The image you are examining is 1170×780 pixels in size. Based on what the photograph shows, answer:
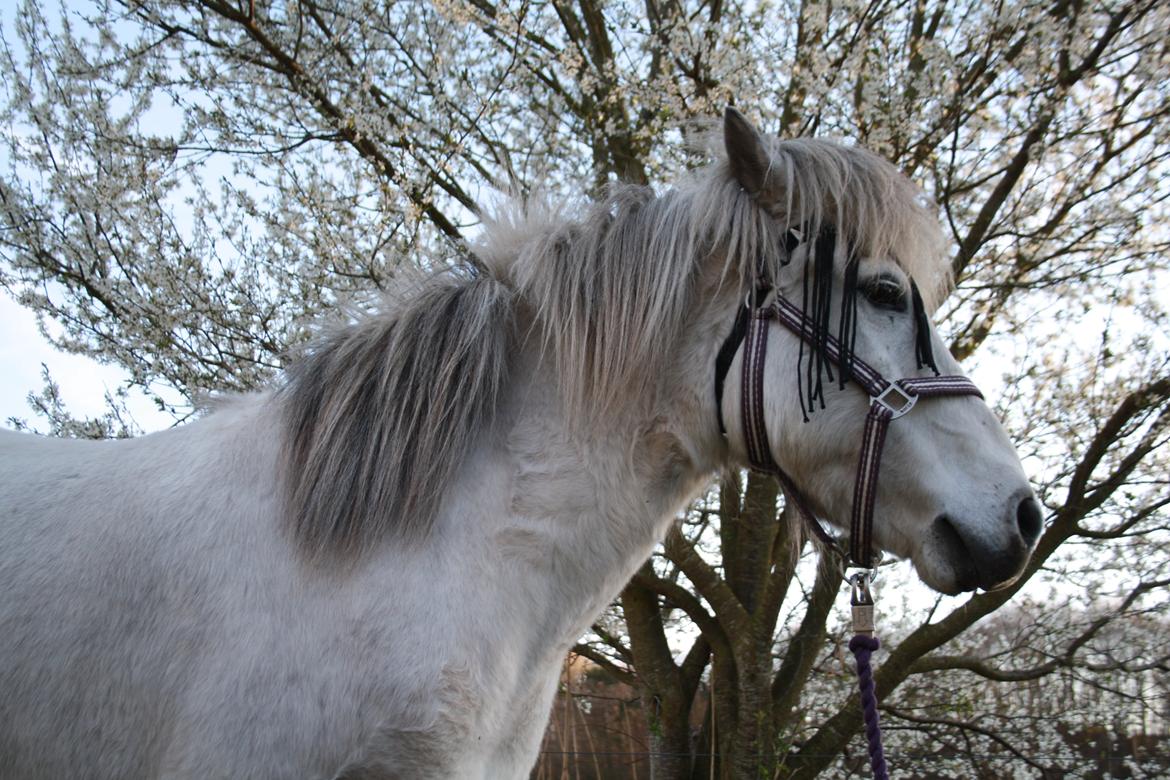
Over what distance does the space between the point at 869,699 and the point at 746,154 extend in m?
1.28

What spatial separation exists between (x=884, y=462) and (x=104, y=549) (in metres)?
1.68

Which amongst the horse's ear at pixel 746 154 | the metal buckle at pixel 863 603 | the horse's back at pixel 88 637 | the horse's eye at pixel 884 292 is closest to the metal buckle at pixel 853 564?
the metal buckle at pixel 863 603

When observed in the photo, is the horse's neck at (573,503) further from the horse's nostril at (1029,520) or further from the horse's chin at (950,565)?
the horse's nostril at (1029,520)

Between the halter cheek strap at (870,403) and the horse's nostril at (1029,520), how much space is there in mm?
271

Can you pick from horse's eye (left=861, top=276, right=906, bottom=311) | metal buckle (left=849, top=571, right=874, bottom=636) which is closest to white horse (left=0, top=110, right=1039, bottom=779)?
horse's eye (left=861, top=276, right=906, bottom=311)

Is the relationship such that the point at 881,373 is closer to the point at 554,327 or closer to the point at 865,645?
the point at 865,645

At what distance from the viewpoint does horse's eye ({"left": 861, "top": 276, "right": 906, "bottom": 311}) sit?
1.97 metres

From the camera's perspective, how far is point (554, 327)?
2.06 metres

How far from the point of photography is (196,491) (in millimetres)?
1955

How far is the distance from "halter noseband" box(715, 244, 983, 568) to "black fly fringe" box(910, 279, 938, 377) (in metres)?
0.04

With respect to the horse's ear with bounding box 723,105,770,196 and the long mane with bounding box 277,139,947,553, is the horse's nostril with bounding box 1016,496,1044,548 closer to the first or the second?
the long mane with bounding box 277,139,947,553

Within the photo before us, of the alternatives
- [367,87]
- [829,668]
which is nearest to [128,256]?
[367,87]

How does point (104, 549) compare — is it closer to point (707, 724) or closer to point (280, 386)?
point (280, 386)

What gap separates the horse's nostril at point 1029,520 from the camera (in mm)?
1710
